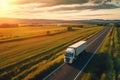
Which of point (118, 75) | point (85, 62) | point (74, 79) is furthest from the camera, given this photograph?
point (85, 62)

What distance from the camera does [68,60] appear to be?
1797 inches

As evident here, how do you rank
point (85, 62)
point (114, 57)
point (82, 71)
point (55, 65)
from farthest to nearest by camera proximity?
point (114, 57) → point (85, 62) → point (55, 65) → point (82, 71)

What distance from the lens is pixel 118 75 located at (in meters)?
36.9

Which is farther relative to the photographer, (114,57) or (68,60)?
(114,57)

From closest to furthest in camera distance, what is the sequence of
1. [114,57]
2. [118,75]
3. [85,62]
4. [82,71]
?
[118,75] → [82,71] → [85,62] → [114,57]

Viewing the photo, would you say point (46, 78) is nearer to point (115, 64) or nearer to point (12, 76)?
point (12, 76)

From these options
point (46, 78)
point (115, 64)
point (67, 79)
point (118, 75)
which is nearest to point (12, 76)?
point (46, 78)

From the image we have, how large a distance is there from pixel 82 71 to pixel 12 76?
10.8 meters

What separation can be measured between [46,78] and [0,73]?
777 centimetres

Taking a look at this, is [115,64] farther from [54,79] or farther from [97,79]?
[54,79]

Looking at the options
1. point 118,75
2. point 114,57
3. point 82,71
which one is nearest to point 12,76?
point 82,71

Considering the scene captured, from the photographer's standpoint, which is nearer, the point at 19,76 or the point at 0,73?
the point at 19,76

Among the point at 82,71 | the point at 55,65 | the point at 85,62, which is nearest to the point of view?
the point at 82,71

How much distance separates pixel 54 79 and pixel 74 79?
8.90ft
